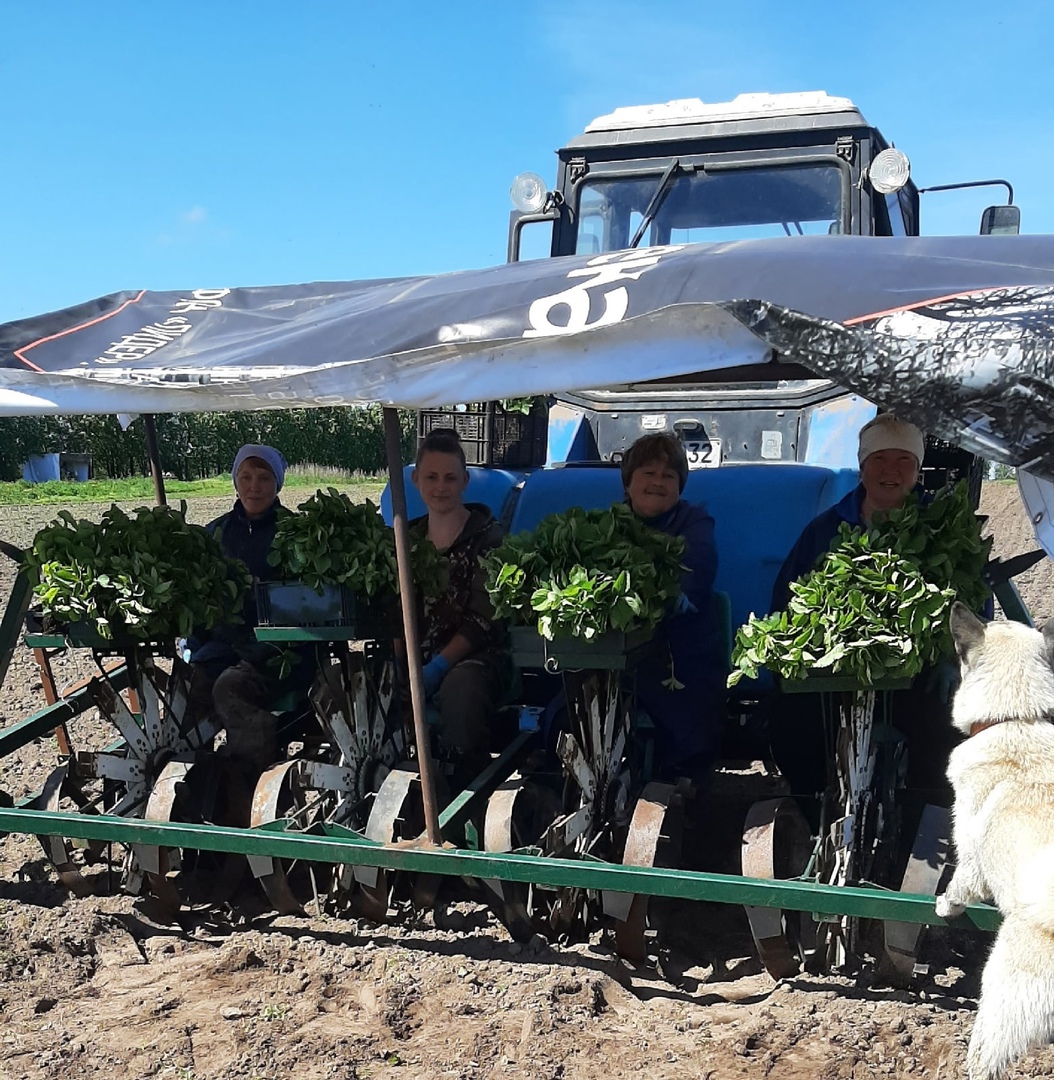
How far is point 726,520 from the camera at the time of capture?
5227mm

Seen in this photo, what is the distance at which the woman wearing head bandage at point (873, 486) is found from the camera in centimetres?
400

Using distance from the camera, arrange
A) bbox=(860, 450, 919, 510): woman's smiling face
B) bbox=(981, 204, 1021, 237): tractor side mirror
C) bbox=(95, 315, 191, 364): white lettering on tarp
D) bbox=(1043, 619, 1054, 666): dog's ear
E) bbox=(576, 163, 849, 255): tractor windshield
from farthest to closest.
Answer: bbox=(576, 163, 849, 255): tractor windshield
bbox=(981, 204, 1021, 237): tractor side mirror
bbox=(95, 315, 191, 364): white lettering on tarp
bbox=(860, 450, 919, 510): woman's smiling face
bbox=(1043, 619, 1054, 666): dog's ear

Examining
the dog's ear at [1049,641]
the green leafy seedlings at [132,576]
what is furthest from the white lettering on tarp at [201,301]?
the dog's ear at [1049,641]

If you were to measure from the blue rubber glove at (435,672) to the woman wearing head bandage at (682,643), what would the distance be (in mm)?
786

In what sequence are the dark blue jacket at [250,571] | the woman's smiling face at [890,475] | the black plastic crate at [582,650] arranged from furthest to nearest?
the dark blue jacket at [250,571] < the woman's smiling face at [890,475] < the black plastic crate at [582,650]

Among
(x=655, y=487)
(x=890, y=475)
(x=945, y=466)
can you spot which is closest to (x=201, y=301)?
(x=655, y=487)

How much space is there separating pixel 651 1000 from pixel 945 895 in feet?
3.37

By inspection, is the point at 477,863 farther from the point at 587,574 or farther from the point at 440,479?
the point at 440,479

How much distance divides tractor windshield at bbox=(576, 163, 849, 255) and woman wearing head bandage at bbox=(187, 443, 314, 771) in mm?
2293

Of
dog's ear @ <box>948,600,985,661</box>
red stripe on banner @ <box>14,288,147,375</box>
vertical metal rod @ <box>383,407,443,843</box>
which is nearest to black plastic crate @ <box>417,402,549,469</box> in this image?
red stripe on banner @ <box>14,288,147,375</box>

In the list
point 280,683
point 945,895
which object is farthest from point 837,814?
point 280,683

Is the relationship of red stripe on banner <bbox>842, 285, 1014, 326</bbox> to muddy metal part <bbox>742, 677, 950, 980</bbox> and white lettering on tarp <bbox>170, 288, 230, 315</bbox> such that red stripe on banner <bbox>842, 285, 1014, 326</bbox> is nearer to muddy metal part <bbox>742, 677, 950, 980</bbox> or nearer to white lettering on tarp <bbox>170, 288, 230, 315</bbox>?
muddy metal part <bbox>742, 677, 950, 980</bbox>

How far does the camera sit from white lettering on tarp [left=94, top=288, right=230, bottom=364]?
13.5ft

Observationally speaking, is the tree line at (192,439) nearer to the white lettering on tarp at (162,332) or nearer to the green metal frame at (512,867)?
the white lettering on tarp at (162,332)
